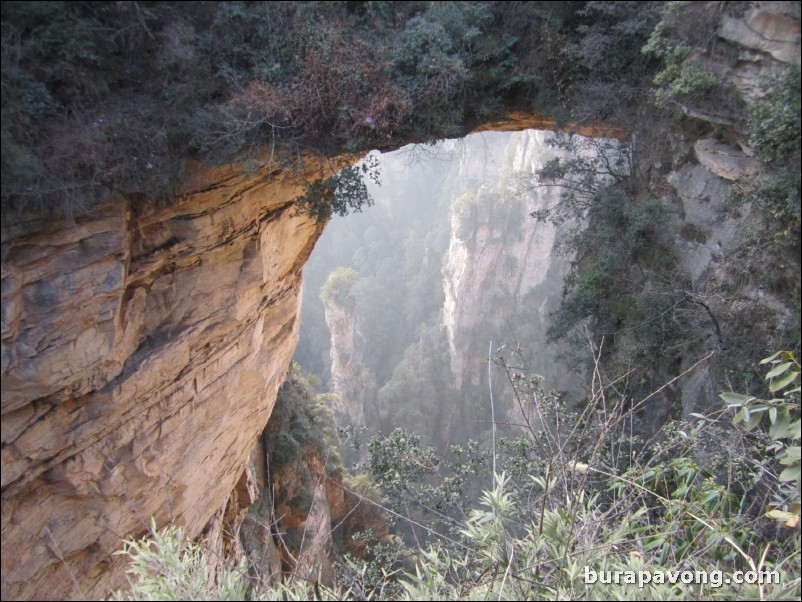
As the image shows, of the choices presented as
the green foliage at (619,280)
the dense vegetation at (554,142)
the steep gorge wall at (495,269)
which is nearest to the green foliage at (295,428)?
the dense vegetation at (554,142)

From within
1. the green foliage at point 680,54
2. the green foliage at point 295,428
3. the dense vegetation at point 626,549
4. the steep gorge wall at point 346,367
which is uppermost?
the green foliage at point 680,54

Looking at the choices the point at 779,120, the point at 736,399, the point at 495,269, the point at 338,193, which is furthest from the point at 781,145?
the point at 495,269

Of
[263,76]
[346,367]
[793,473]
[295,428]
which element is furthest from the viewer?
[346,367]

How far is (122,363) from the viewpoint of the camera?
5.64 m

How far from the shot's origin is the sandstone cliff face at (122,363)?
15.9 feet

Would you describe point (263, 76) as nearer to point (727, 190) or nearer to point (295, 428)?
point (727, 190)

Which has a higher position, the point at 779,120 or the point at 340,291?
the point at 779,120

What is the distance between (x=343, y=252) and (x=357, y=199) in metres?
41.9

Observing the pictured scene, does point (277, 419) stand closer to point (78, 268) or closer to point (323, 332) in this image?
point (78, 268)

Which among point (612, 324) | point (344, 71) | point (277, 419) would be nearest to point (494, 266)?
point (277, 419)

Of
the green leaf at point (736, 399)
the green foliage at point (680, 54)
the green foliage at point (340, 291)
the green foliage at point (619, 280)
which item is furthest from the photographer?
the green foliage at point (340, 291)

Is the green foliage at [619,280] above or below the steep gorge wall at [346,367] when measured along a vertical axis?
above

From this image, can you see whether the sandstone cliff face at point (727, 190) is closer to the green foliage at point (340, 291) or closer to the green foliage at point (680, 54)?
the green foliage at point (680, 54)

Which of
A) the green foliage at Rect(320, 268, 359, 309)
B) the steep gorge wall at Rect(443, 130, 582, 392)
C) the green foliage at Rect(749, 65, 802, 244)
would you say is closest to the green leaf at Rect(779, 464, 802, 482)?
the green foliage at Rect(749, 65, 802, 244)
